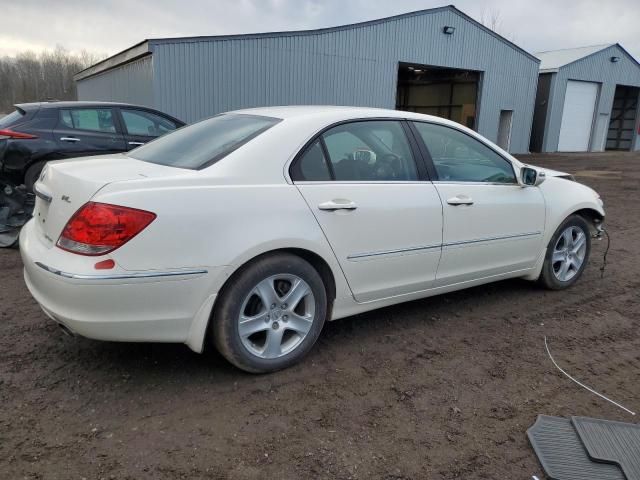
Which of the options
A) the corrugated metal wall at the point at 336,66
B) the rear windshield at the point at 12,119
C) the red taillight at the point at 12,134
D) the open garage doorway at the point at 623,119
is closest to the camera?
the red taillight at the point at 12,134

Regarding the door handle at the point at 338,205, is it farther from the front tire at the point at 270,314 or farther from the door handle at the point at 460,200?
the door handle at the point at 460,200

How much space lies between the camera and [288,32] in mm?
15398

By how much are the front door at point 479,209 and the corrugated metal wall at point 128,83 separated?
37.0ft

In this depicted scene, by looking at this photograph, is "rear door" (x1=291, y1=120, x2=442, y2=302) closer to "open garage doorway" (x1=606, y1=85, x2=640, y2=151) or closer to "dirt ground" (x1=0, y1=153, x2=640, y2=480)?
"dirt ground" (x1=0, y1=153, x2=640, y2=480)

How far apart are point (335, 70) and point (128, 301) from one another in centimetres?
1546

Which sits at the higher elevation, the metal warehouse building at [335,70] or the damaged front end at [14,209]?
the metal warehouse building at [335,70]

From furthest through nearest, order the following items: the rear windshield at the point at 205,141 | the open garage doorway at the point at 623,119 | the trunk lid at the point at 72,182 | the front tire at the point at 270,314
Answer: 1. the open garage doorway at the point at 623,119
2. the rear windshield at the point at 205,141
3. the front tire at the point at 270,314
4. the trunk lid at the point at 72,182

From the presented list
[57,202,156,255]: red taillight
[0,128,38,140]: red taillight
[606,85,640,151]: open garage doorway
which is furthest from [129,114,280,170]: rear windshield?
[606,85,640,151]: open garage doorway

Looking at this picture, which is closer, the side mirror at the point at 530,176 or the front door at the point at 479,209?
the front door at the point at 479,209

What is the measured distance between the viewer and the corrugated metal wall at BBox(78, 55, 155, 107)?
543 inches

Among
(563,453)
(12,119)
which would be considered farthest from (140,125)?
(563,453)

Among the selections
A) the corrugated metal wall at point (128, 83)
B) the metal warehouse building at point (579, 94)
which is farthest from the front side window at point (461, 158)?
the metal warehouse building at point (579, 94)

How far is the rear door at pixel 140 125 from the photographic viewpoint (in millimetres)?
7430

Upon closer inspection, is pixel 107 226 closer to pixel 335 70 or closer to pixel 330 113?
pixel 330 113
